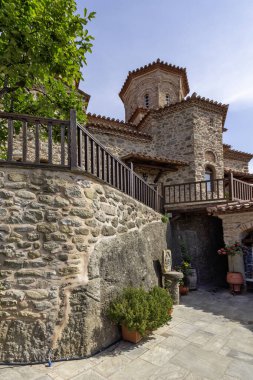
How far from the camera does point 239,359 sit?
360 cm

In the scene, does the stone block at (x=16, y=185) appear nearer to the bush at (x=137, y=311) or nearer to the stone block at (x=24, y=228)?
the stone block at (x=24, y=228)

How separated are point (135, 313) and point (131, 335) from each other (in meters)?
0.44

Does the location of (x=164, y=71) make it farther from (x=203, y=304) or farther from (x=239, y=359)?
(x=239, y=359)

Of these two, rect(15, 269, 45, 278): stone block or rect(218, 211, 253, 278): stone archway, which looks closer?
rect(15, 269, 45, 278): stone block

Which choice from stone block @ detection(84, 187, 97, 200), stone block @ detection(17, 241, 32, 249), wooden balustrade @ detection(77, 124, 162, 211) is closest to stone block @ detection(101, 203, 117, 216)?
stone block @ detection(84, 187, 97, 200)

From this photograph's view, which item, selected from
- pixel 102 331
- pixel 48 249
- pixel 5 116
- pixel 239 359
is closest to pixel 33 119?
pixel 5 116

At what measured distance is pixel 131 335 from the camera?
13.4ft

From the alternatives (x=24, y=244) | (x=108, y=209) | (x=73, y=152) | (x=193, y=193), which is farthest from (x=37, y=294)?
(x=193, y=193)

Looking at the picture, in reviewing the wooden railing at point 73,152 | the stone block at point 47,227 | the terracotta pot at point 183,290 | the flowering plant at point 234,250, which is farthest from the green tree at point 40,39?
the flowering plant at point 234,250

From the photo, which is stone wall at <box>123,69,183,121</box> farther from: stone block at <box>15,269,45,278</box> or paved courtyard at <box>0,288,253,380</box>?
stone block at <box>15,269,45,278</box>

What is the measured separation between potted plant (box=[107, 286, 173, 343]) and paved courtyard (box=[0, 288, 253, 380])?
9.1 inches

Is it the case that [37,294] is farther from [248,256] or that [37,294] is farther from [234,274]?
[248,256]

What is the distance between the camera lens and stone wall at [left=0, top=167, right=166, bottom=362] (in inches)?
130

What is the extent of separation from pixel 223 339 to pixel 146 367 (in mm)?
1850
